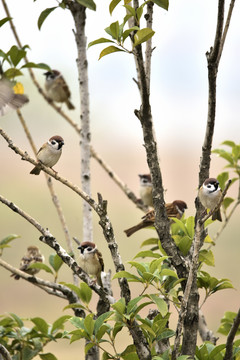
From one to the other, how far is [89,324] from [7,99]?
5.21 feet

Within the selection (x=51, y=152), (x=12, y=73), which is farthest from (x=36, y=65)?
(x=51, y=152)

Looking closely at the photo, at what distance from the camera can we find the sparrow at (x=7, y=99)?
3.09 m

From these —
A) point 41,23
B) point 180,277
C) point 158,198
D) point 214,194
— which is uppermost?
point 41,23

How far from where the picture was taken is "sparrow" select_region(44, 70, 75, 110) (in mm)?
8508

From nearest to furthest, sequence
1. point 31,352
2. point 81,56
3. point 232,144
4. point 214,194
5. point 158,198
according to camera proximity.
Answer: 1. point 158,198
2. point 31,352
3. point 214,194
4. point 81,56
5. point 232,144

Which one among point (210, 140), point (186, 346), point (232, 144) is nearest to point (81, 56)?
point (232, 144)

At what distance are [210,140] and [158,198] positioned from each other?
1.01 ft

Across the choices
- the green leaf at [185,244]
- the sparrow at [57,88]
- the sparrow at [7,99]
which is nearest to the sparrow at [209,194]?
the green leaf at [185,244]

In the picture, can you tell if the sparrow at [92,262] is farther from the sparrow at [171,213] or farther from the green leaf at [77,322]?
the green leaf at [77,322]

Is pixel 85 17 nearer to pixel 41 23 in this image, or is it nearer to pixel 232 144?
pixel 41 23

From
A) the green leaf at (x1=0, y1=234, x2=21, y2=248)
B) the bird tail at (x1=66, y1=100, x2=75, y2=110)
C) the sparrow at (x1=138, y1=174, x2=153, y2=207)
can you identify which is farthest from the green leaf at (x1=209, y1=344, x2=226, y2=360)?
the bird tail at (x1=66, y1=100, x2=75, y2=110)

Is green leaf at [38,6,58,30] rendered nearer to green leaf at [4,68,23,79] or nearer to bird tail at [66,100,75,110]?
green leaf at [4,68,23,79]

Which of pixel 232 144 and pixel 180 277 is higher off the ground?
pixel 232 144

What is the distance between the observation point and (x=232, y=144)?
3.40 m
